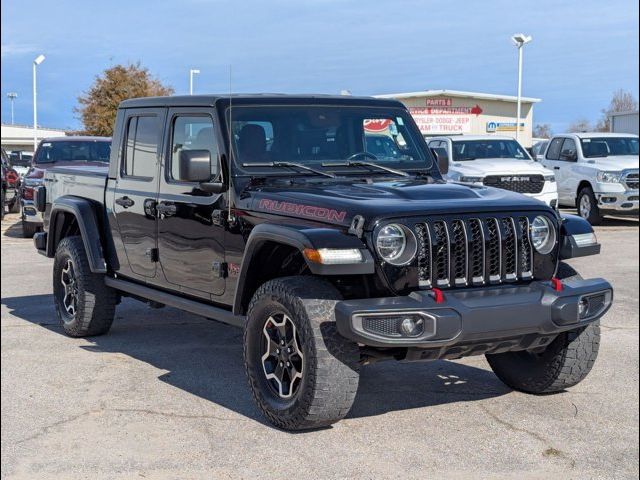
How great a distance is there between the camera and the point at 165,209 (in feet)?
20.6

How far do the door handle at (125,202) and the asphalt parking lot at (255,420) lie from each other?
3.67 feet

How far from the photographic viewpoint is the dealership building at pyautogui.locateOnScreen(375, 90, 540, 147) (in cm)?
4112

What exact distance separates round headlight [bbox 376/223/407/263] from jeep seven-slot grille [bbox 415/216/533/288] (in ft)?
0.29

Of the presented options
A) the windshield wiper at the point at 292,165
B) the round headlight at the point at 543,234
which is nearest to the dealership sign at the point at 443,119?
the windshield wiper at the point at 292,165

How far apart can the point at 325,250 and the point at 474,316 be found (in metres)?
0.81

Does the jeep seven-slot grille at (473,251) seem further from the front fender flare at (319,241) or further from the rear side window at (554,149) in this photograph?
the rear side window at (554,149)

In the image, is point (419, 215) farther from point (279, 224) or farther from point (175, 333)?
point (175, 333)

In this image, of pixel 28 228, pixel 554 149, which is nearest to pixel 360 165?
pixel 28 228

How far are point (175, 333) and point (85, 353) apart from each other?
0.92 meters

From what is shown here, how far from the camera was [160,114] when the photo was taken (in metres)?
6.58

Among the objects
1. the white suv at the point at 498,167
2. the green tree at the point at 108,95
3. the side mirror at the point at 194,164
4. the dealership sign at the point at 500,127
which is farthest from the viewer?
the dealership sign at the point at 500,127

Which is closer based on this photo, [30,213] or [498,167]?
[30,213]

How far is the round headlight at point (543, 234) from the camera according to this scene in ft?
16.9

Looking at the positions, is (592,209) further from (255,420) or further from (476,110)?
(476,110)
